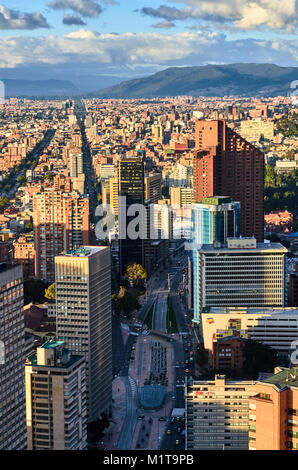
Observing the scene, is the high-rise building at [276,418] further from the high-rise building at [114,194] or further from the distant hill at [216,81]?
the distant hill at [216,81]

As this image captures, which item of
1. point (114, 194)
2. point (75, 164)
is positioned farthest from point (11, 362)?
point (75, 164)

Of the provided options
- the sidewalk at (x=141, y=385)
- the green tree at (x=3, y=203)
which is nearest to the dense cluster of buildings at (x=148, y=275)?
the green tree at (x=3, y=203)

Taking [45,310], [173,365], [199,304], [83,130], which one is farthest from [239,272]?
[83,130]

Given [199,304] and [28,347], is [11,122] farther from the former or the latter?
[28,347]

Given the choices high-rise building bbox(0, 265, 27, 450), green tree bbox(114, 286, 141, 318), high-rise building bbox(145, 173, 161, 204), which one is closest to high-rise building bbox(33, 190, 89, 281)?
green tree bbox(114, 286, 141, 318)

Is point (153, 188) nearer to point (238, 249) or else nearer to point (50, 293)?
point (50, 293)
